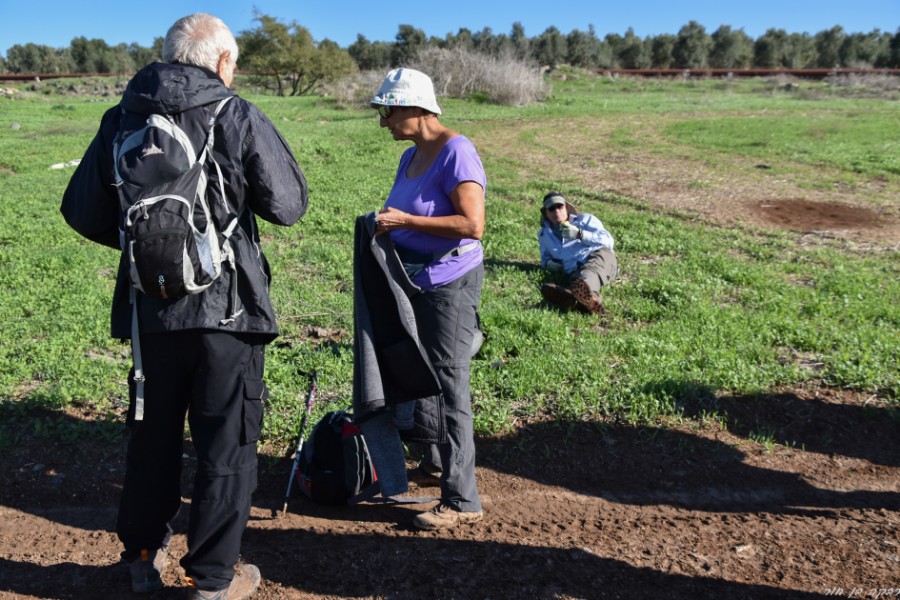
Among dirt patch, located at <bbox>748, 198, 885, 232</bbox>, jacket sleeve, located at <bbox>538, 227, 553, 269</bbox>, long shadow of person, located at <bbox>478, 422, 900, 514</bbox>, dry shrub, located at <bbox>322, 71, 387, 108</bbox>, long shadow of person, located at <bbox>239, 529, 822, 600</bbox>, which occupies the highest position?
dry shrub, located at <bbox>322, 71, 387, 108</bbox>

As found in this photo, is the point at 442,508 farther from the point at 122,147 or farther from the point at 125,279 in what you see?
the point at 122,147

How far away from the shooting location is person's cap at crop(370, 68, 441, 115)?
3062 mm

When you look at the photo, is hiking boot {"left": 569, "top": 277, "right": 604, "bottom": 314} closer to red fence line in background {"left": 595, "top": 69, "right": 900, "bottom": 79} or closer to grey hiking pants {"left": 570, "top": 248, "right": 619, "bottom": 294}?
grey hiking pants {"left": 570, "top": 248, "right": 619, "bottom": 294}

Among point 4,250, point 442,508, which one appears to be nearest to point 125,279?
point 442,508

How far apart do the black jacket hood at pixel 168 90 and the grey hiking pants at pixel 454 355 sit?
1271mm

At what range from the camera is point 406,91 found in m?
3.06

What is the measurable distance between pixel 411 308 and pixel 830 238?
725 centimetres

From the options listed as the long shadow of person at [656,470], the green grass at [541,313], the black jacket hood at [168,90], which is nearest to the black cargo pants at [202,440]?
the black jacket hood at [168,90]

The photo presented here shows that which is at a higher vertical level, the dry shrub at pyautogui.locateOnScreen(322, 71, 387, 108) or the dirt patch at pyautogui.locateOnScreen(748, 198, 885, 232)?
the dry shrub at pyautogui.locateOnScreen(322, 71, 387, 108)

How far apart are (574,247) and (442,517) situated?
4156 millimetres

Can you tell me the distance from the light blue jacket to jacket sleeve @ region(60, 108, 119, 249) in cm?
495

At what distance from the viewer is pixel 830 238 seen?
8.73m

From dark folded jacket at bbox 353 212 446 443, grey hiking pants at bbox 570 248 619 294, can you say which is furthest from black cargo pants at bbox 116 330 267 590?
grey hiking pants at bbox 570 248 619 294

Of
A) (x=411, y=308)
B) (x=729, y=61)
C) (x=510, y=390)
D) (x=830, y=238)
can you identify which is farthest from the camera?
(x=729, y=61)
